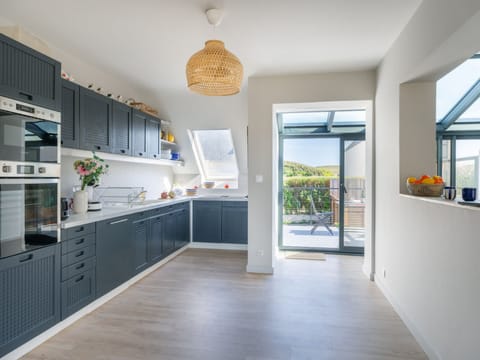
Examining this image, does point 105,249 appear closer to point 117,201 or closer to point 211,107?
point 117,201

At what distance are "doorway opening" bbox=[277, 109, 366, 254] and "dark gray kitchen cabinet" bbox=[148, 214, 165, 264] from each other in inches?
81.3

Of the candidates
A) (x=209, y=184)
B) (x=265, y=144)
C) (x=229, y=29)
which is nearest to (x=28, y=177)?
(x=229, y=29)

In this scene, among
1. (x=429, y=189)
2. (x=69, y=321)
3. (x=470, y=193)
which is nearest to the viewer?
(x=470, y=193)

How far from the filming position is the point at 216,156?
577 centimetres

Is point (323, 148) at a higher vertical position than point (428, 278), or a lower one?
higher

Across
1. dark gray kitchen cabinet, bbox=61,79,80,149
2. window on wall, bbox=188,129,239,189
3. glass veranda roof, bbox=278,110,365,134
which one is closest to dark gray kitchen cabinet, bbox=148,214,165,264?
dark gray kitchen cabinet, bbox=61,79,80,149

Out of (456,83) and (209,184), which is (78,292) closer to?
(209,184)

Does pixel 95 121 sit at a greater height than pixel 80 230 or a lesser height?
greater

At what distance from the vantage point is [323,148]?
16.3ft

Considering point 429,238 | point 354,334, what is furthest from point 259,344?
point 429,238

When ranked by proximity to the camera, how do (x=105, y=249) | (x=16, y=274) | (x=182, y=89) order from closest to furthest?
1. (x=16, y=274)
2. (x=105, y=249)
3. (x=182, y=89)

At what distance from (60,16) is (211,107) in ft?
8.76

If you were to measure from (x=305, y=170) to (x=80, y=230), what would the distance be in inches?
142

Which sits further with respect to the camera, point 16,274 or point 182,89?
point 182,89
